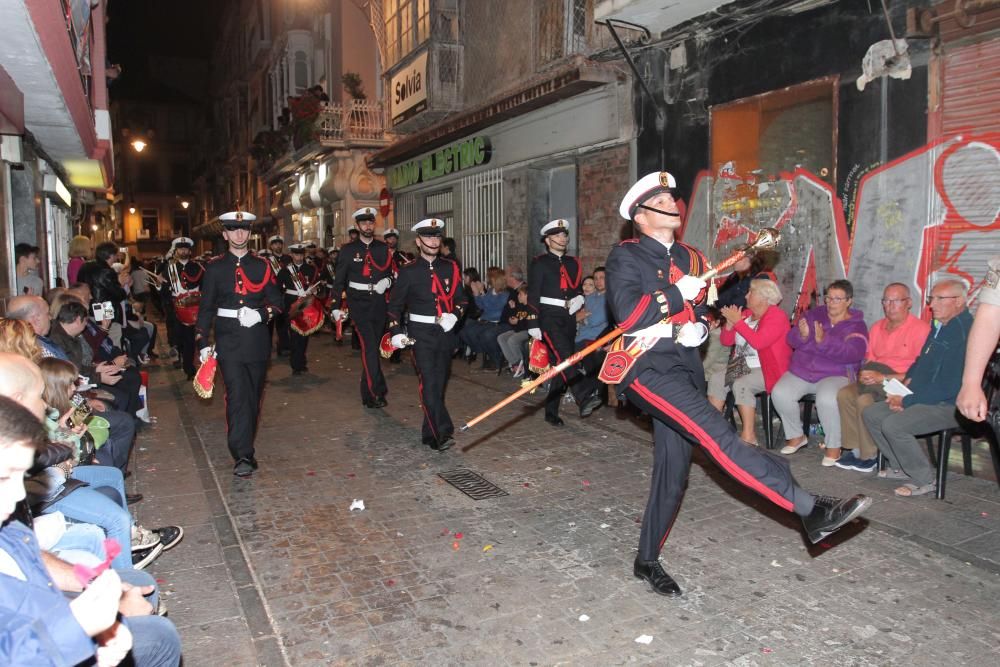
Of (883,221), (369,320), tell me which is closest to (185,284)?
(369,320)

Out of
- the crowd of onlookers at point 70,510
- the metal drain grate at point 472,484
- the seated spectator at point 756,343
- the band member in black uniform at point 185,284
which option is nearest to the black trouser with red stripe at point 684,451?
the metal drain grate at point 472,484

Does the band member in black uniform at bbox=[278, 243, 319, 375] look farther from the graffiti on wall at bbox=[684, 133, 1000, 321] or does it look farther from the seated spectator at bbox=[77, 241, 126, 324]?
the graffiti on wall at bbox=[684, 133, 1000, 321]

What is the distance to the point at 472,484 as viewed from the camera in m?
6.37

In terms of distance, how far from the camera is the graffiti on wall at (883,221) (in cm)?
681

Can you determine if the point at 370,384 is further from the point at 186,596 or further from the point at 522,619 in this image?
the point at 522,619

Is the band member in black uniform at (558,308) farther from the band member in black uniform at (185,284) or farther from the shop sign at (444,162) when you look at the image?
the shop sign at (444,162)

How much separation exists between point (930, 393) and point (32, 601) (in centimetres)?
593

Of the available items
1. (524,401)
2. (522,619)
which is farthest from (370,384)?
(522,619)

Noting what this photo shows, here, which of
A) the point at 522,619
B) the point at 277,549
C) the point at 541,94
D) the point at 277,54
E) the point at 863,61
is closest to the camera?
the point at 522,619

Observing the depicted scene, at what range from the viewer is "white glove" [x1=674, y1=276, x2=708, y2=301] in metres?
4.07

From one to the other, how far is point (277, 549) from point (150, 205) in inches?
2704

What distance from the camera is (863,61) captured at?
7.59 metres

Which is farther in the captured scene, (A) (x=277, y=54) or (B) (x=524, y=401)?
(A) (x=277, y=54)

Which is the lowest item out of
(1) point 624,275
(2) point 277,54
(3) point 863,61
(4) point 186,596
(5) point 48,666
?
(4) point 186,596
